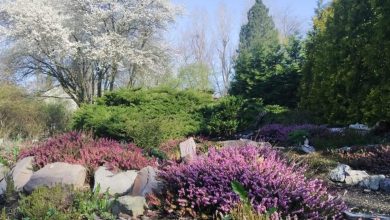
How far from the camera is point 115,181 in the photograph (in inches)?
195

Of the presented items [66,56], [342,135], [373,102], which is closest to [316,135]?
[342,135]

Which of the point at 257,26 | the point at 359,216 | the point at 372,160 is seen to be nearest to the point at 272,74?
the point at 372,160

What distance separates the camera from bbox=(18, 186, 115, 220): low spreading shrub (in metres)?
3.77

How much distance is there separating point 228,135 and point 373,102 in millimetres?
3073

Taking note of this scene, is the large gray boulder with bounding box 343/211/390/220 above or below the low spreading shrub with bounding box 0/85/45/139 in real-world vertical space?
below

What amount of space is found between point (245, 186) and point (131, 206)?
1047 mm

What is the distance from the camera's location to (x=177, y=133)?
8586 millimetres

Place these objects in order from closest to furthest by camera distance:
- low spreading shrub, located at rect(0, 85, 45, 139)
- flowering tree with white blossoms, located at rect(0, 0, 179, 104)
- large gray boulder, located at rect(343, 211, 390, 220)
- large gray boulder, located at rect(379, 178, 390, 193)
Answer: large gray boulder, located at rect(343, 211, 390, 220) → large gray boulder, located at rect(379, 178, 390, 193) → low spreading shrub, located at rect(0, 85, 45, 139) → flowering tree with white blossoms, located at rect(0, 0, 179, 104)

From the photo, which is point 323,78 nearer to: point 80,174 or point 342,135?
point 342,135

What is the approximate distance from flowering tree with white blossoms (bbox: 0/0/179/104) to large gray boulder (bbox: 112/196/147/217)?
15295mm

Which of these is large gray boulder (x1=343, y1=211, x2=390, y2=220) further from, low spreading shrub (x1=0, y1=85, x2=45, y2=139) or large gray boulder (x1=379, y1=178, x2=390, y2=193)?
low spreading shrub (x1=0, y1=85, x2=45, y2=139)

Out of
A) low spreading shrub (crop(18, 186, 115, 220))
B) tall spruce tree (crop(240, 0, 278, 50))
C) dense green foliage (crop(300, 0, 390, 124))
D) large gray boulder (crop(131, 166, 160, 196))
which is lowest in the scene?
low spreading shrub (crop(18, 186, 115, 220))

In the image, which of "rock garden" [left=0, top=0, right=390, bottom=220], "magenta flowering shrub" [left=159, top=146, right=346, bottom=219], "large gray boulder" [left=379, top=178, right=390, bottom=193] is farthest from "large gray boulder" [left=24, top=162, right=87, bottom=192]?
"large gray boulder" [left=379, top=178, right=390, bottom=193]

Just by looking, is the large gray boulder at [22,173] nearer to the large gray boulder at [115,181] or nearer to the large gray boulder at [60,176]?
the large gray boulder at [60,176]
